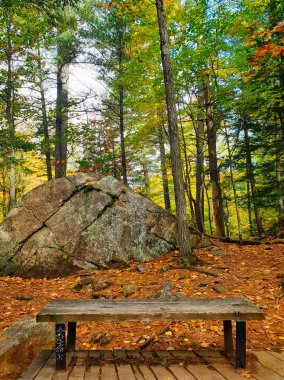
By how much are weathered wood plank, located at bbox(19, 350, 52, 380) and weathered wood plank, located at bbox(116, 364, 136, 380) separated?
0.86 metres

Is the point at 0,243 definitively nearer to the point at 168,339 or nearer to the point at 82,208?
the point at 82,208

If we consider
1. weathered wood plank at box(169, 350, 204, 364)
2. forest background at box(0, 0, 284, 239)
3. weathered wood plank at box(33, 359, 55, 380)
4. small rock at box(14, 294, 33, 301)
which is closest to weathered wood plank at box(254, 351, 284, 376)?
weathered wood plank at box(169, 350, 204, 364)

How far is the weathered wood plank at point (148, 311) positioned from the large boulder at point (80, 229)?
4.79 meters

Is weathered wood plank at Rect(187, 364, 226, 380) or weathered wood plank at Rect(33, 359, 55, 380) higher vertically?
weathered wood plank at Rect(33, 359, 55, 380)

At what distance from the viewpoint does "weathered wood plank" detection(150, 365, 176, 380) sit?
287 centimetres

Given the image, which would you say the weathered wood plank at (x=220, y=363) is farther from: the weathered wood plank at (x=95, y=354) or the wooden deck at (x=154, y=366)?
the weathered wood plank at (x=95, y=354)

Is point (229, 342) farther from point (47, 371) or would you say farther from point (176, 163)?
point (176, 163)

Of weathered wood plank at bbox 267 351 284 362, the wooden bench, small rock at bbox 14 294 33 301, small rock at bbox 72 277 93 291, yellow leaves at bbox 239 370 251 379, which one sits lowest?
small rock at bbox 14 294 33 301

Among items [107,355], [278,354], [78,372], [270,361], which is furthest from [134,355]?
[278,354]

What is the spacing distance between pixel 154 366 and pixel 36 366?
1.32m

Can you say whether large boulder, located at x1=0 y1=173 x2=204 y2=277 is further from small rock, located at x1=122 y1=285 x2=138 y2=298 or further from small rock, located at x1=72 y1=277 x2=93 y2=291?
small rock, located at x1=122 y1=285 x2=138 y2=298

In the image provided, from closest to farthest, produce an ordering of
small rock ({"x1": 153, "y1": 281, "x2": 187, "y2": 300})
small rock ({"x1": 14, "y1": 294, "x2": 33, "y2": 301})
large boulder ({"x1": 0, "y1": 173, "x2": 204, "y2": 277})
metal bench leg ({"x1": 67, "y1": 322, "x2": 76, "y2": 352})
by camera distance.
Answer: metal bench leg ({"x1": 67, "y1": 322, "x2": 76, "y2": 352}), small rock ({"x1": 153, "y1": 281, "x2": 187, "y2": 300}), small rock ({"x1": 14, "y1": 294, "x2": 33, "y2": 301}), large boulder ({"x1": 0, "y1": 173, "x2": 204, "y2": 277})

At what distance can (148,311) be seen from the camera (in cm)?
309

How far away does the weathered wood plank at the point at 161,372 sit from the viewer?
2871 millimetres
